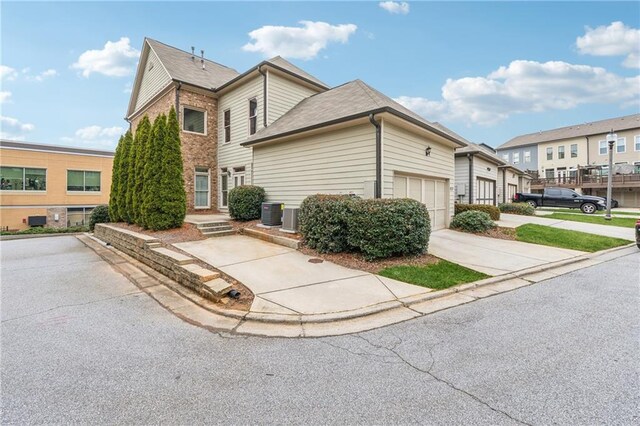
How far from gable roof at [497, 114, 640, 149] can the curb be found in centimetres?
3894

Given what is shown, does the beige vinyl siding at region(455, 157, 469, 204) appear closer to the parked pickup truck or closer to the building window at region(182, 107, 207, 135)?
the parked pickup truck

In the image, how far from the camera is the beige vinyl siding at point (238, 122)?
1390 centimetres

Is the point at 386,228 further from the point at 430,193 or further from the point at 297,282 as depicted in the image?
the point at 430,193

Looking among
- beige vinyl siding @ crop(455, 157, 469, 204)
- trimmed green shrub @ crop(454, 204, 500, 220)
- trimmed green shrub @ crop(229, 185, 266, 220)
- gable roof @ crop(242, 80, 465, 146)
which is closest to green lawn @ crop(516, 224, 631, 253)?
trimmed green shrub @ crop(454, 204, 500, 220)

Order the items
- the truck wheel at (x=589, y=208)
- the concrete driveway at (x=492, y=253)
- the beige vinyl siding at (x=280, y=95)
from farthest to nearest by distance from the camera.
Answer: the truck wheel at (x=589, y=208)
the beige vinyl siding at (x=280, y=95)
the concrete driveway at (x=492, y=253)

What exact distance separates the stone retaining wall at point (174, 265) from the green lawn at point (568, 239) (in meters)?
10.2

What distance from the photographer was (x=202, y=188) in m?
15.6

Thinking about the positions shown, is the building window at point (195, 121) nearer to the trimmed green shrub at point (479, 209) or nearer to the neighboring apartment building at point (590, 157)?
the trimmed green shrub at point (479, 209)

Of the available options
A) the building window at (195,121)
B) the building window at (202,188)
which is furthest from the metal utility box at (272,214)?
the building window at (195,121)

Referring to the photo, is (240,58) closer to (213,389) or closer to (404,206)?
(404,206)

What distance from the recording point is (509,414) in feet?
7.12

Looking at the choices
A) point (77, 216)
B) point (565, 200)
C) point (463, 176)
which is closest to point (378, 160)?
point (463, 176)

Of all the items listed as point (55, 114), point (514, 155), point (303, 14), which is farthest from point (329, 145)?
point (514, 155)

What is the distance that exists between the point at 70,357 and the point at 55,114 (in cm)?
1540
